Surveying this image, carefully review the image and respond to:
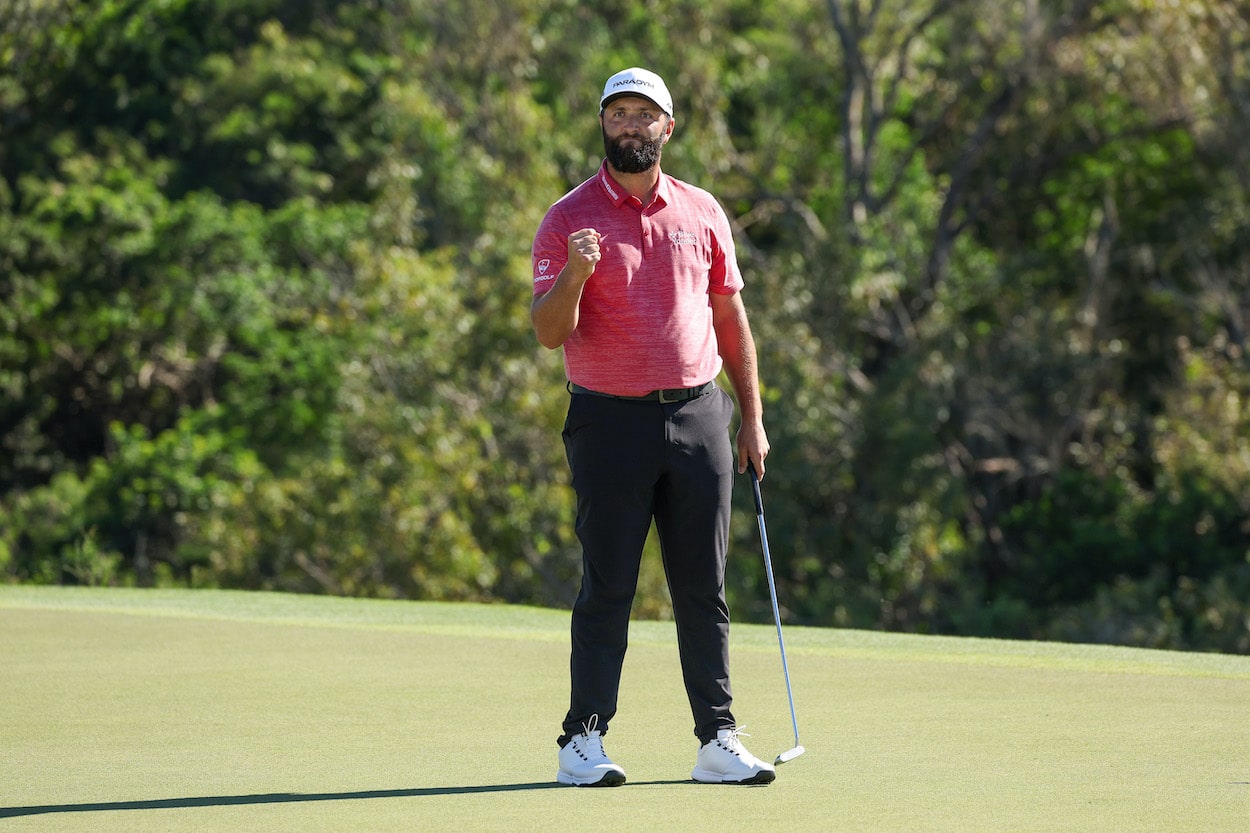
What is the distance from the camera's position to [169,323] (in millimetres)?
27203

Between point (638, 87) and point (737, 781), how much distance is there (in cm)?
175

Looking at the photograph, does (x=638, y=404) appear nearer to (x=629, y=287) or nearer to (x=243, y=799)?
(x=629, y=287)

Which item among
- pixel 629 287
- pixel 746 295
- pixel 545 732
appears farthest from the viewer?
pixel 746 295

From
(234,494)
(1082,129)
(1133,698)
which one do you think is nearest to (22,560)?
(234,494)

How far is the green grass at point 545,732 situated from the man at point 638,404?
0.90ft

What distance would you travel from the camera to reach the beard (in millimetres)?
4824

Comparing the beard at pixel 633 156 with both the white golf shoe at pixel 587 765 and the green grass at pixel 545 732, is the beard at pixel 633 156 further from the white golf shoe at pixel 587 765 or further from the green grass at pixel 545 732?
the green grass at pixel 545 732

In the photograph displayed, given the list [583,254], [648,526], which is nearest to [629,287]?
[583,254]

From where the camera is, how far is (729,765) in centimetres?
468

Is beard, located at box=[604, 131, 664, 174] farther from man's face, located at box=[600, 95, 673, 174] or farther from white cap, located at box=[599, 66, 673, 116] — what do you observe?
white cap, located at box=[599, 66, 673, 116]

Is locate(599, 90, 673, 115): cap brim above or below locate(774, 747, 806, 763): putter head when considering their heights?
above

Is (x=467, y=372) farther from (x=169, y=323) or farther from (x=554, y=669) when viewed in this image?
(x=554, y=669)

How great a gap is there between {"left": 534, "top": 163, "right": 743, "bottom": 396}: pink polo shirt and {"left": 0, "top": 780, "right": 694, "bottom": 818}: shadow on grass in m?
1.08

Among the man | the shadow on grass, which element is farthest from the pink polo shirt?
the shadow on grass
